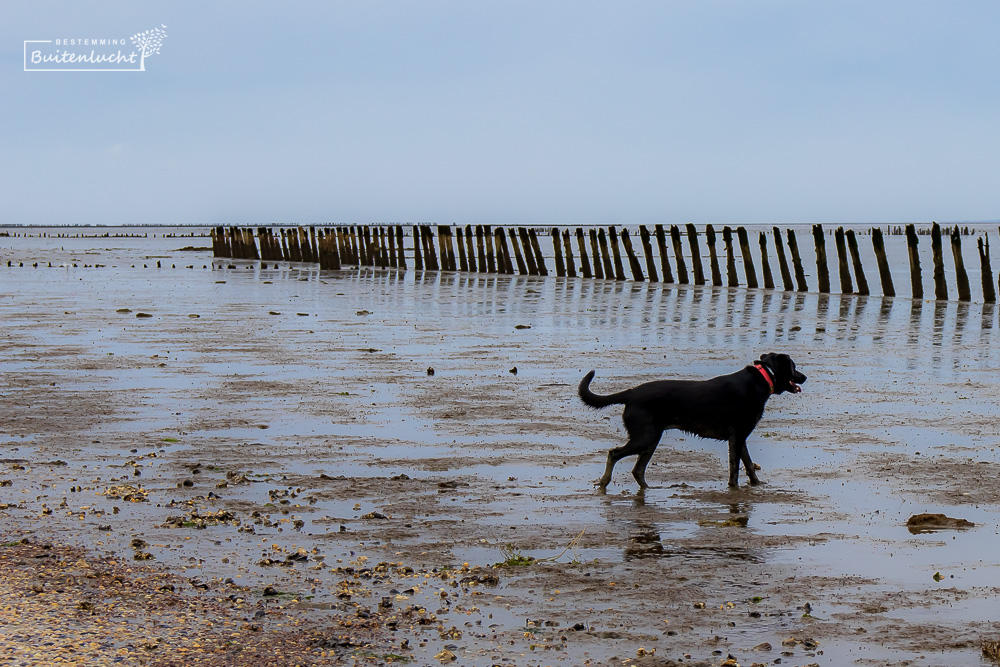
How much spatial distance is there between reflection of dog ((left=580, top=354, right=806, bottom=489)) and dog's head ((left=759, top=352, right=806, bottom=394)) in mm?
238

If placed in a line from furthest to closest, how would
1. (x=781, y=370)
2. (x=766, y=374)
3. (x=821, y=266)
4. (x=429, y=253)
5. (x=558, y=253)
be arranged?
(x=429, y=253)
(x=558, y=253)
(x=821, y=266)
(x=781, y=370)
(x=766, y=374)

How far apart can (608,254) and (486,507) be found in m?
40.9

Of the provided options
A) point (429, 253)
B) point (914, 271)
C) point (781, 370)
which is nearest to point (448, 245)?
point (429, 253)

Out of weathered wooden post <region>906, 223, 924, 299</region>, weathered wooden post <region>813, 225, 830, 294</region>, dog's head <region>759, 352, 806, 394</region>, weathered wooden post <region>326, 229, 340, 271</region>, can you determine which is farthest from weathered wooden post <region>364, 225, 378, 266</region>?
dog's head <region>759, 352, 806, 394</region>

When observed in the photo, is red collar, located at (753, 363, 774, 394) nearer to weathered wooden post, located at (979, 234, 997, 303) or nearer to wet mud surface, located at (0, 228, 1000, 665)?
wet mud surface, located at (0, 228, 1000, 665)

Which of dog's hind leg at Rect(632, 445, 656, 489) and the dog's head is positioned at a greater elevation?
the dog's head

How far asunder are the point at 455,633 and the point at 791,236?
2981 cm

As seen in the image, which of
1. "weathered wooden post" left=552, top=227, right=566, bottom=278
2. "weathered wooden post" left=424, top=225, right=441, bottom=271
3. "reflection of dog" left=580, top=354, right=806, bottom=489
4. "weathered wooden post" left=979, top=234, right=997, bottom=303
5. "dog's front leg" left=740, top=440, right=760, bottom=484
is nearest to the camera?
"reflection of dog" left=580, top=354, right=806, bottom=489

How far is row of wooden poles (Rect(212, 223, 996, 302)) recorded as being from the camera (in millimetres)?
28672

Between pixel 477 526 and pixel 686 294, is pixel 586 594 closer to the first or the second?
pixel 477 526

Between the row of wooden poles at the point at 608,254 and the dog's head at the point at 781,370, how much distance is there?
15674 millimetres

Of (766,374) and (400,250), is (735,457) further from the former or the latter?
(400,250)

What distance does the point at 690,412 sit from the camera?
26.3 ft

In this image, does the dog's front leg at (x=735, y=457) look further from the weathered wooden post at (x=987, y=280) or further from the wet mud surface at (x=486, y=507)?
the weathered wooden post at (x=987, y=280)
